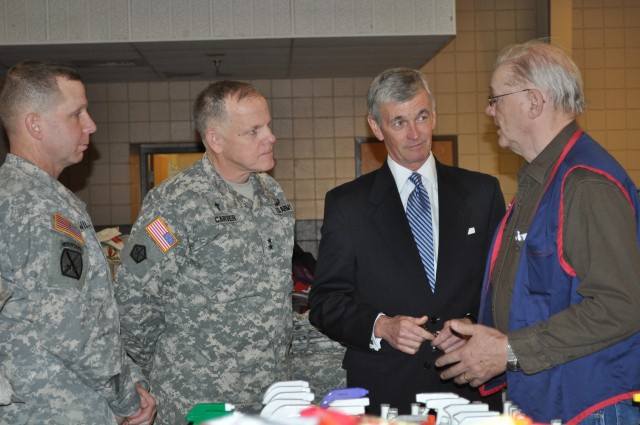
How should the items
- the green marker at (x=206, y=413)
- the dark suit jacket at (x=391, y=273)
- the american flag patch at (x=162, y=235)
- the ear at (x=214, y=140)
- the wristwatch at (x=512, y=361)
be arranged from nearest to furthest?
1. the green marker at (x=206, y=413)
2. the wristwatch at (x=512, y=361)
3. the dark suit jacket at (x=391, y=273)
4. the american flag patch at (x=162, y=235)
5. the ear at (x=214, y=140)

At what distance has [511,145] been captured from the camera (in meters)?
2.39

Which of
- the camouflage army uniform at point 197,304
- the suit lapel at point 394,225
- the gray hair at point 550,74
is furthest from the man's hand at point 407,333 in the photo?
the gray hair at point 550,74

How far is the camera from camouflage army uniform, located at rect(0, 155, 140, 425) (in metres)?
2.16

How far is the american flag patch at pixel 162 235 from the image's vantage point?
2.81 metres

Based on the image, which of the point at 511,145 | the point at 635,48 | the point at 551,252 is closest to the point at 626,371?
the point at 551,252

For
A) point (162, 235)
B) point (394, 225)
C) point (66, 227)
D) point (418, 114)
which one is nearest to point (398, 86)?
point (418, 114)

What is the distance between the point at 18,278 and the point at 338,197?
3.78ft

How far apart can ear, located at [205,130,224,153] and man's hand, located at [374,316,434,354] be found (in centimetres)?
105

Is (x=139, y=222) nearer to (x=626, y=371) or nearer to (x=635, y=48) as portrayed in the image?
(x=626, y=371)

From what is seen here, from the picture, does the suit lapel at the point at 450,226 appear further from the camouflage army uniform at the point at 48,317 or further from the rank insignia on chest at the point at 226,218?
the camouflage army uniform at the point at 48,317

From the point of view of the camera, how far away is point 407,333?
2369 mm

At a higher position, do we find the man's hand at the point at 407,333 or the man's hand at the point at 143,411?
the man's hand at the point at 407,333

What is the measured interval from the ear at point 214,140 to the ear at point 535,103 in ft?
4.13

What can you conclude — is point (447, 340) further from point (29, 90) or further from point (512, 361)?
point (29, 90)
